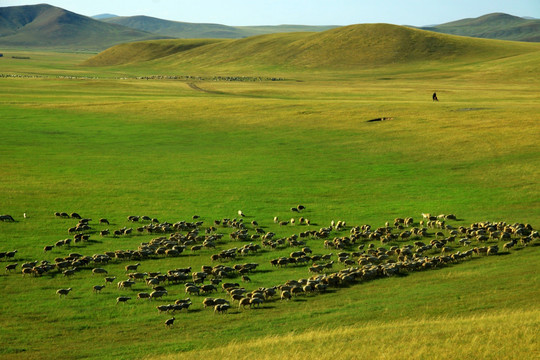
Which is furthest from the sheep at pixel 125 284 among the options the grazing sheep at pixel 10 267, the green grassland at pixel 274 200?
the grazing sheep at pixel 10 267

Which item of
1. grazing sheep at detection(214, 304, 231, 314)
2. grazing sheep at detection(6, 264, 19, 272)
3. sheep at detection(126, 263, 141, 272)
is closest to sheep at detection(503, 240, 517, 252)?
grazing sheep at detection(214, 304, 231, 314)

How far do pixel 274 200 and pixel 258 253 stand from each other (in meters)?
11.5

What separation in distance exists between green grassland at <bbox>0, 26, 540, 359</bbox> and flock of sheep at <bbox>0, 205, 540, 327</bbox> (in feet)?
1.51

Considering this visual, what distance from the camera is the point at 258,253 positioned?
31984 millimetres

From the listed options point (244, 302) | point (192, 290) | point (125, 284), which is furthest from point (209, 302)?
point (125, 284)

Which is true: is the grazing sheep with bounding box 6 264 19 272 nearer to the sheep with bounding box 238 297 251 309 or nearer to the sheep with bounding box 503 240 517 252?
the sheep with bounding box 238 297 251 309

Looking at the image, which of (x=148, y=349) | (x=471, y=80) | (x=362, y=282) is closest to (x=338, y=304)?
(x=362, y=282)

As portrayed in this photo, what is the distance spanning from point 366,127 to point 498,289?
47.0 m

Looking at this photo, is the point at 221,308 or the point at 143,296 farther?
the point at 143,296

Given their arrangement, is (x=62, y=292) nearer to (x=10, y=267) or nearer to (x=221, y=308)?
(x=10, y=267)

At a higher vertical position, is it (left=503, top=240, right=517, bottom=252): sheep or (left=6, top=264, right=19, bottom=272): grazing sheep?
(left=503, top=240, right=517, bottom=252): sheep

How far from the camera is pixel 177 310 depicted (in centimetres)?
2402

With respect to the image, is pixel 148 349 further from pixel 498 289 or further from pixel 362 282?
pixel 498 289

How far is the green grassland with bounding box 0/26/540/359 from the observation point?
21.0 metres
